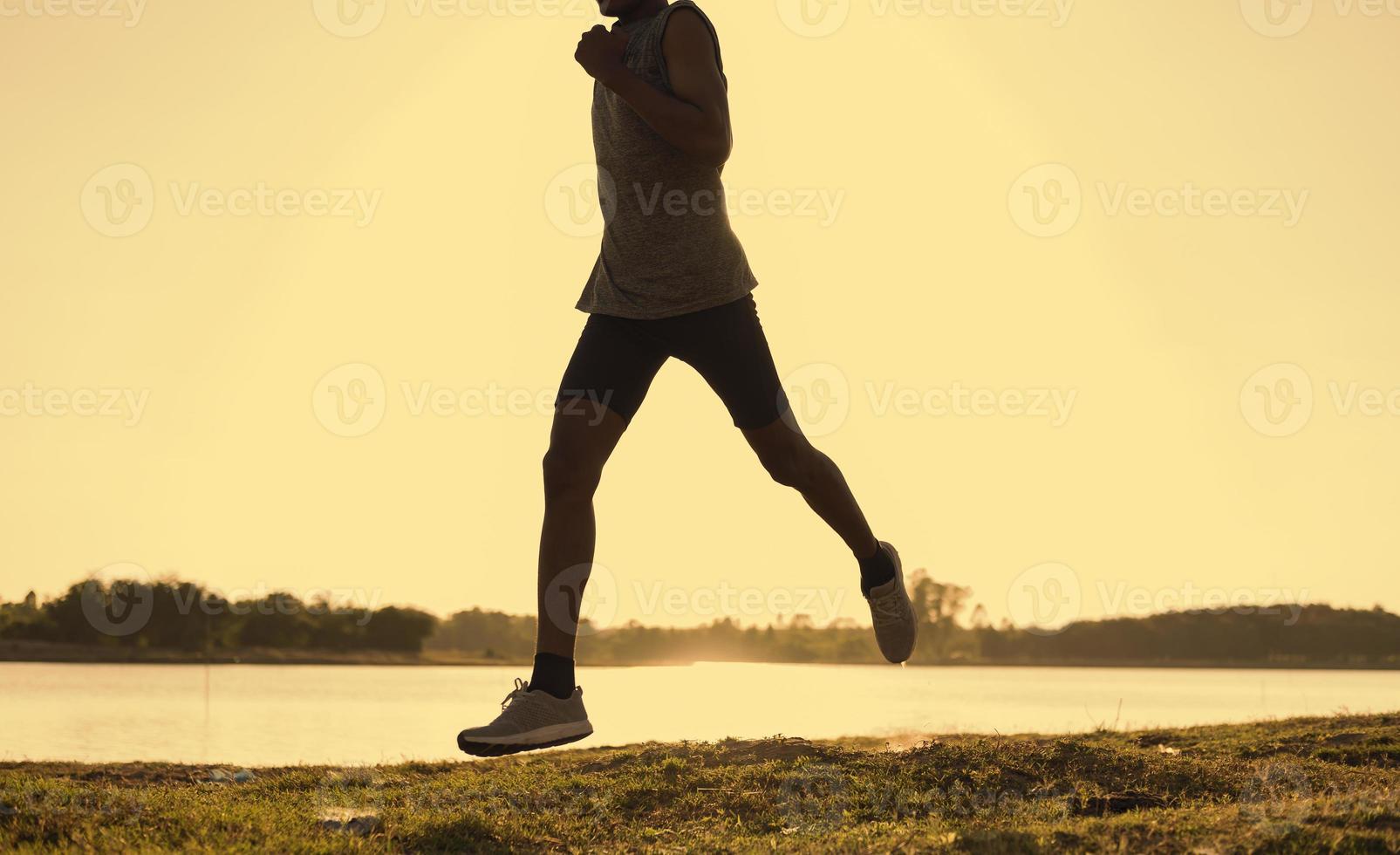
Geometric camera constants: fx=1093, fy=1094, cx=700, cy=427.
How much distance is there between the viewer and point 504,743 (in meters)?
3.67

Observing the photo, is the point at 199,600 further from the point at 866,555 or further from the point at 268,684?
the point at 866,555

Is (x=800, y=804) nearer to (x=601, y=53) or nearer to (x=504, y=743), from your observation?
(x=504, y=743)

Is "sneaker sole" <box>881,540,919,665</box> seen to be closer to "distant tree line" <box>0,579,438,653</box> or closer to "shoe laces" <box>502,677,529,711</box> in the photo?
"shoe laces" <box>502,677,529,711</box>

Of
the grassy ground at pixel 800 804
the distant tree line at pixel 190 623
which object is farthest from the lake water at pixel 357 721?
the distant tree line at pixel 190 623

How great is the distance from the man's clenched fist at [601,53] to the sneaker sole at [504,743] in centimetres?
223

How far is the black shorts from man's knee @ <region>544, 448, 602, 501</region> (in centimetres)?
22

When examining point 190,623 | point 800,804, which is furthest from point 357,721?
point 190,623

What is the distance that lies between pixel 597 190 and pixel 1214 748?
239 inches

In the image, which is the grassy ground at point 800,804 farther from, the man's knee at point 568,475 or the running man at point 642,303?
the man's knee at point 568,475

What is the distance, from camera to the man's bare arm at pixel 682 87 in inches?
146

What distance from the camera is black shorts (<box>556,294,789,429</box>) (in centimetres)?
395

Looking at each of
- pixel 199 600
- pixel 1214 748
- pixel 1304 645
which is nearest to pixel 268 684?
pixel 199 600

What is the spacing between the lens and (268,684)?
5856cm

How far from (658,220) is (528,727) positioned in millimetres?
1833
